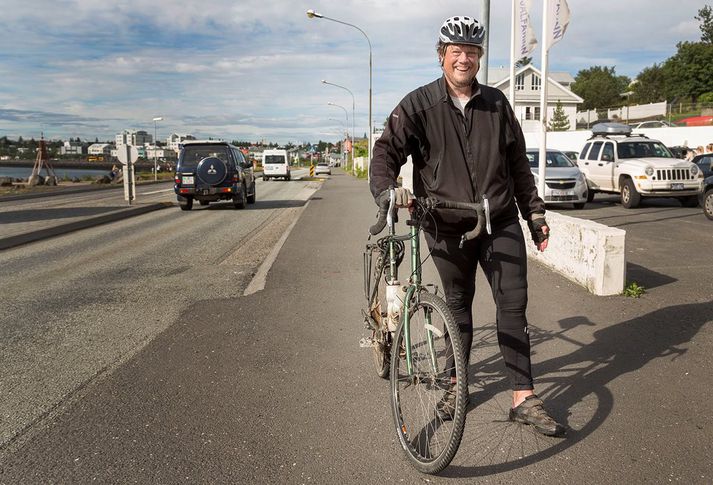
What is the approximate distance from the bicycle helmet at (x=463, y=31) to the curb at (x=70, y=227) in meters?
10.8

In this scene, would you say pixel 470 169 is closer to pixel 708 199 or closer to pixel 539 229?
pixel 539 229

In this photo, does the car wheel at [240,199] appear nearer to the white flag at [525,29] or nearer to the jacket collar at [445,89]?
the white flag at [525,29]

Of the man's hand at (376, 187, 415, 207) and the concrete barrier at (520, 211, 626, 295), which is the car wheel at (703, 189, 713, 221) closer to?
the concrete barrier at (520, 211, 626, 295)

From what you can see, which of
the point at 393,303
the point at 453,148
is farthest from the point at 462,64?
the point at 393,303

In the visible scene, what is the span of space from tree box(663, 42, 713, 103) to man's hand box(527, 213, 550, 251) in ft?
277

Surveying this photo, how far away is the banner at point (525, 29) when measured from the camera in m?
11.3

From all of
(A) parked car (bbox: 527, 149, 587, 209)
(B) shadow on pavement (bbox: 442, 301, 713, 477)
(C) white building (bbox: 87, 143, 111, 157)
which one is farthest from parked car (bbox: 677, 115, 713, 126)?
(C) white building (bbox: 87, 143, 111, 157)

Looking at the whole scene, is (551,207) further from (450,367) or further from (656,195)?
(450,367)

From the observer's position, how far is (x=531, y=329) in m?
5.30

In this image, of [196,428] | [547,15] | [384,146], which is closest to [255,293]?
[196,428]

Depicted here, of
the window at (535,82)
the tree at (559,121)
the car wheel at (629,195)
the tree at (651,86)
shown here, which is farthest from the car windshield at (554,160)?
the tree at (651,86)

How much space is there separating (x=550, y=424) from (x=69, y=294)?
6.05 metres

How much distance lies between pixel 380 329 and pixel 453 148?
4.02 ft

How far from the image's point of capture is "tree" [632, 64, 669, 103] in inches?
3493
